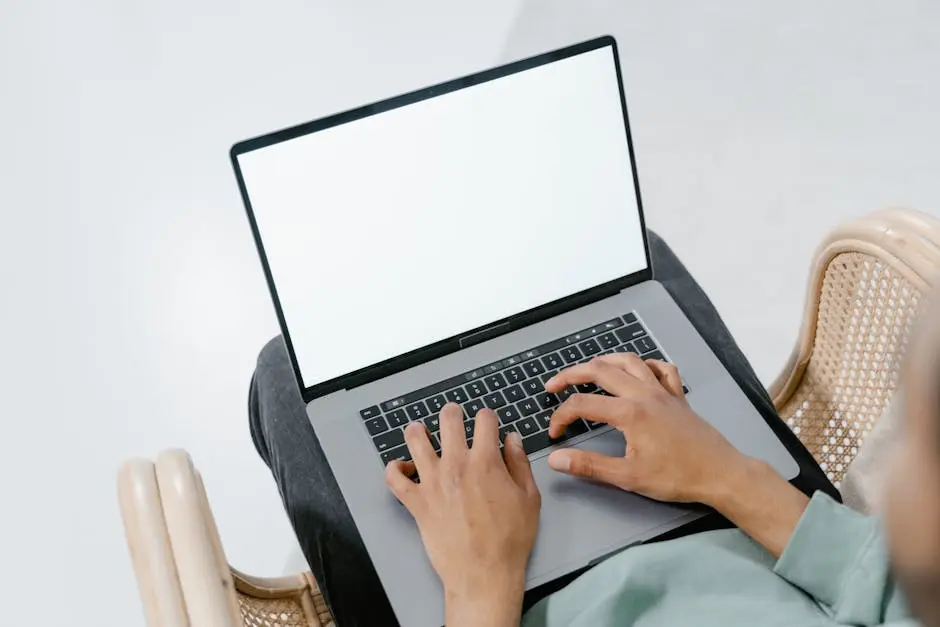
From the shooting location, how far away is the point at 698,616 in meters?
0.67

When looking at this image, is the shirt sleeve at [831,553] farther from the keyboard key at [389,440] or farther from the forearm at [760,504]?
the keyboard key at [389,440]

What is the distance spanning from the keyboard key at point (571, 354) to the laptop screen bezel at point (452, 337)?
0.14ft

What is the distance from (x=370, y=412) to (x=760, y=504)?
0.32m

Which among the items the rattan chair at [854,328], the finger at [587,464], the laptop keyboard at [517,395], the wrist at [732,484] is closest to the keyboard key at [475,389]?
the laptop keyboard at [517,395]

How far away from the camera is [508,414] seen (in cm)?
81

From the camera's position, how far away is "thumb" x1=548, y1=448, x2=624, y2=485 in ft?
2.44

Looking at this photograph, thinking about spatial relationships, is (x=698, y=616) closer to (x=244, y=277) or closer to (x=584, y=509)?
(x=584, y=509)

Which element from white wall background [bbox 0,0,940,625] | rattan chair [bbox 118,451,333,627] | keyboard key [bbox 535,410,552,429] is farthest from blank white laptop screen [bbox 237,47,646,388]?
white wall background [bbox 0,0,940,625]

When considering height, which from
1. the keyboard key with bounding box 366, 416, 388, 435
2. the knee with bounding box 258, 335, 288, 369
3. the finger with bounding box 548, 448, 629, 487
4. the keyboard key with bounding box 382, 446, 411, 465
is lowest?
the finger with bounding box 548, 448, 629, 487

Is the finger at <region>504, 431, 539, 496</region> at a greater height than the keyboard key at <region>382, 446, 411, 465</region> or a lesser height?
lesser

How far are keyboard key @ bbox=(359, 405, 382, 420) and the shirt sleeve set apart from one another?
0.34 m

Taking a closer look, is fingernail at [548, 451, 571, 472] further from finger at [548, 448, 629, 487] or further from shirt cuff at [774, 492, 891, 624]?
shirt cuff at [774, 492, 891, 624]

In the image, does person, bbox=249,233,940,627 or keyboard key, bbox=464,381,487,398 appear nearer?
person, bbox=249,233,940,627

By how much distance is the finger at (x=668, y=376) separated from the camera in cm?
79
